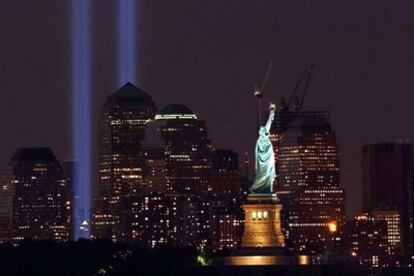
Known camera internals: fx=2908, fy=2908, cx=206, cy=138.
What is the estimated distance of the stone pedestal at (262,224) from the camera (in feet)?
576

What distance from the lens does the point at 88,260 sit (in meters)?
178

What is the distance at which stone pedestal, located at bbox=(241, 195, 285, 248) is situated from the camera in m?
176

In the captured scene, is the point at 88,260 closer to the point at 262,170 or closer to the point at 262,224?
the point at 262,224

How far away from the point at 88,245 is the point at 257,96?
2017cm

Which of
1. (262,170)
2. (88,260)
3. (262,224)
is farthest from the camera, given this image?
(88,260)

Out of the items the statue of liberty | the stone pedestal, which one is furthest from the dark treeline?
the statue of liberty

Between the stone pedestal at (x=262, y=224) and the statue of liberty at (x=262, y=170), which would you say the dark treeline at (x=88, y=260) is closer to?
the stone pedestal at (x=262, y=224)

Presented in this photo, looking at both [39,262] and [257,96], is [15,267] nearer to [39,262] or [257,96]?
[39,262]

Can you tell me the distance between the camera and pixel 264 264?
169500 mm

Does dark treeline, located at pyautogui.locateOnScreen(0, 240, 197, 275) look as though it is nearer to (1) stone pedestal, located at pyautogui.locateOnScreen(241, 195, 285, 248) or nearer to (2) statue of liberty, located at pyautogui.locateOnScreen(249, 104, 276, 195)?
(1) stone pedestal, located at pyautogui.locateOnScreen(241, 195, 285, 248)

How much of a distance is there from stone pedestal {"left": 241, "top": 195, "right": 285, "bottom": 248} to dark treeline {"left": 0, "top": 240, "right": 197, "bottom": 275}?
4.80m

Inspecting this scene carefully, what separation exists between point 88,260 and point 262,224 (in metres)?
11.1

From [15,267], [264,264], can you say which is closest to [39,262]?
[15,267]

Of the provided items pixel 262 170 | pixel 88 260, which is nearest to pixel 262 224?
pixel 262 170
